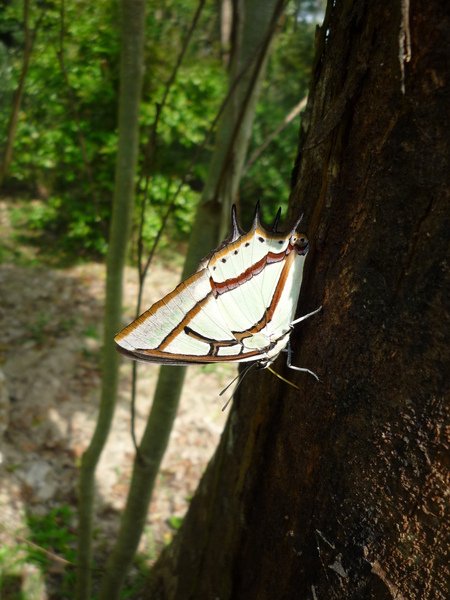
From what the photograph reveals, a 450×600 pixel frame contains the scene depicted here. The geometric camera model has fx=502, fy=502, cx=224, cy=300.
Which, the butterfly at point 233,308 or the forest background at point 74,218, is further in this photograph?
the forest background at point 74,218

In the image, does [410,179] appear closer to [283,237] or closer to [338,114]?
[338,114]

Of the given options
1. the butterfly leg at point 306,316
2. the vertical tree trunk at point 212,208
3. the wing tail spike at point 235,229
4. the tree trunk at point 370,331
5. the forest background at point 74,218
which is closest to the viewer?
the tree trunk at point 370,331

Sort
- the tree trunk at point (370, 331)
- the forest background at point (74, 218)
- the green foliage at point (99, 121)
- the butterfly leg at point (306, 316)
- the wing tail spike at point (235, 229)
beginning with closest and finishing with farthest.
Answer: the tree trunk at point (370, 331)
the butterfly leg at point (306, 316)
the wing tail spike at point (235, 229)
the forest background at point (74, 218)
the green foliage at point (99, 121)

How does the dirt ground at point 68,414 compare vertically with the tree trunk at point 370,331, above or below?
below

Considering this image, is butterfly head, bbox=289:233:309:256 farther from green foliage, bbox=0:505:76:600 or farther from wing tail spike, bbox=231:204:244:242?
green foliage, bbox=0:505:76:600

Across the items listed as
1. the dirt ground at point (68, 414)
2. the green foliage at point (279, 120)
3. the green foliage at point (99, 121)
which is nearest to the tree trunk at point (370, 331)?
the dirt ground at point (68, 414)

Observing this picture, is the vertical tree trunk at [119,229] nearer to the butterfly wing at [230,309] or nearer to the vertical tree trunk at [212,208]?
the vertical tree trunk at [212,208]

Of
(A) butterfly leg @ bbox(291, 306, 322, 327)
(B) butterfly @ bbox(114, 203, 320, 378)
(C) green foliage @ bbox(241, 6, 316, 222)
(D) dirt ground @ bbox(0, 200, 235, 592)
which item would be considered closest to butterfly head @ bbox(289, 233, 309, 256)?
(B) butterfly @ bbox(114, 203, 320, 378)

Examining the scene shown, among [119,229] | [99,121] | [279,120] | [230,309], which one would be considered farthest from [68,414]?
[279,120]
